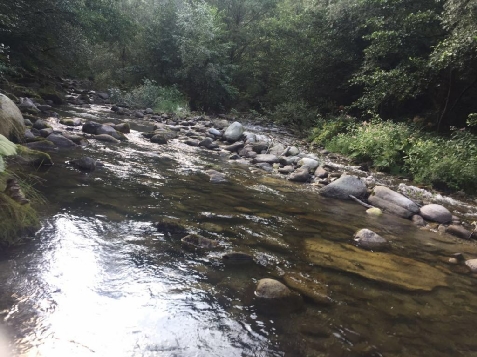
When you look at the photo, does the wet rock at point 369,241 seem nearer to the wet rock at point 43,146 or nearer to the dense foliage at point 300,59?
the dense foliage at point 300,59

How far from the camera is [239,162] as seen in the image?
33.7 ft

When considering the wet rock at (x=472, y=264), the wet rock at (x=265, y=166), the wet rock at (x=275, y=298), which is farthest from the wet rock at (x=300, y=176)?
the wet rock at (x=275, y=298)

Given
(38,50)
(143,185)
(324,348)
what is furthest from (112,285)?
(38,50)

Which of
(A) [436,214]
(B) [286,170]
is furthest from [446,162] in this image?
(B) [286,170]

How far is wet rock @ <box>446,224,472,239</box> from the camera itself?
19.8 feet

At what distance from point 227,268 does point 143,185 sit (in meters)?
3.00

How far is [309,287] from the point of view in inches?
137

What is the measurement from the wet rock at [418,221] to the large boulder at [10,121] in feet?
26.4

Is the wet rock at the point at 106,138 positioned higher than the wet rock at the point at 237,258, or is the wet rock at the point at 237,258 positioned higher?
the wet rock at the point at 237,258

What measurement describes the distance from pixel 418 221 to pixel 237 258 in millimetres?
4451

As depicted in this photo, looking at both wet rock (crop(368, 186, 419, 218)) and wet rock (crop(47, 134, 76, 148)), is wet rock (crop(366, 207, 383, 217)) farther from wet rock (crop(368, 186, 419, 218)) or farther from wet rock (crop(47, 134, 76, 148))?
wet rock (crop(47, 134, 76, 148))

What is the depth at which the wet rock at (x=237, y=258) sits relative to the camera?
3798mm

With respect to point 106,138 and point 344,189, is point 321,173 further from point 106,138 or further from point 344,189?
point 106,138

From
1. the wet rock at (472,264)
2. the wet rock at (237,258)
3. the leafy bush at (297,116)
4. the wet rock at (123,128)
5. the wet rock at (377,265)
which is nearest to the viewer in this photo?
the wet rock at (237,258)
